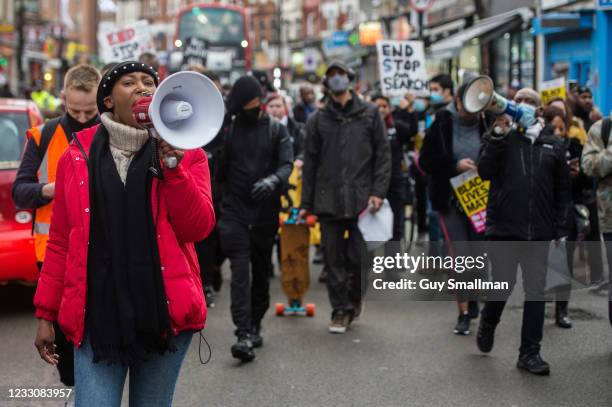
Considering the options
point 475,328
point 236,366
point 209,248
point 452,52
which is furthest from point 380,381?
point 452,52

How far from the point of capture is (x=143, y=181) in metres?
3.47

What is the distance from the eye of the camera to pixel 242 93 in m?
7.26

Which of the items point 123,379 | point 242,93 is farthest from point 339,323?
point 123,379

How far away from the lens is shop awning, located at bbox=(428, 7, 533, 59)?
20953 mm

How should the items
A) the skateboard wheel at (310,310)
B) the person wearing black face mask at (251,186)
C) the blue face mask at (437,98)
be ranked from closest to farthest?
the person wearing black face mask at (251,186) → the skateboard wheel at (310,310) → the blue face mask at (437,98)

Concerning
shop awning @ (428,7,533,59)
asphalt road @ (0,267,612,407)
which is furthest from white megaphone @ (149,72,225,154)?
shop awning @ (428,7,533,59)

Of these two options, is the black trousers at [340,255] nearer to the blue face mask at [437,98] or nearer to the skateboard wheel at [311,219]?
the skateboard wheel at [311,219]

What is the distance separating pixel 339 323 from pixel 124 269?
4672mm

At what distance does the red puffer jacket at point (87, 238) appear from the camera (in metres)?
3.48

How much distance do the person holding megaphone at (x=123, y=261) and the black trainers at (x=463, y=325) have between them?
460 centimetres

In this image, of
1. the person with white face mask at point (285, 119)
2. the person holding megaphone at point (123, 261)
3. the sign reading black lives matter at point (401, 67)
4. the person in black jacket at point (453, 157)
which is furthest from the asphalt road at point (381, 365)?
the sign reading black lives matter at point (401, 67)

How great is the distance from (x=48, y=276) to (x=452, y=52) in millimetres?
20463

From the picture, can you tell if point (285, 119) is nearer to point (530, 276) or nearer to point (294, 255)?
point (294, 255)

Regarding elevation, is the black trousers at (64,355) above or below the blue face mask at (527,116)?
below
